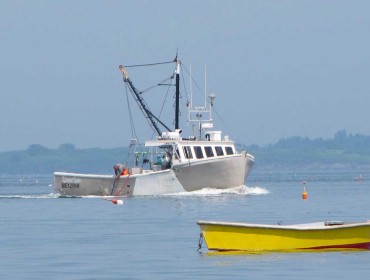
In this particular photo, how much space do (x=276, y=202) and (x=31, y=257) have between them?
4392cm

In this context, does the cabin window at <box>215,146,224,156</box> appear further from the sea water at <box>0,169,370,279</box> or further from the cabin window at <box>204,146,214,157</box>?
the sea water at <box>0,169,370,279</box>

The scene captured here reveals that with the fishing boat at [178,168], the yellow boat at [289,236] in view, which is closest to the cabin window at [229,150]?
the fishing boat at [178,168]

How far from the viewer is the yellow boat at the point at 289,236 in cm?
4362

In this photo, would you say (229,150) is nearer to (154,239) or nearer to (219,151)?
(219,151)

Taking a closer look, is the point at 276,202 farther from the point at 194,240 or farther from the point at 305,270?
the point at 305,270

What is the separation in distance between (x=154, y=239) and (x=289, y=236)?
1098cm

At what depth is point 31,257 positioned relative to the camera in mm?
46344

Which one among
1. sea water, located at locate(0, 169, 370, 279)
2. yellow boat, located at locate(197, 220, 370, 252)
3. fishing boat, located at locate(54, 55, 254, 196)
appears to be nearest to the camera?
sea water, located at locate(0, 169, 370, 279)

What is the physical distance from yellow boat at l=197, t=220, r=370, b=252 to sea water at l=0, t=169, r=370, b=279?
0.30 metres

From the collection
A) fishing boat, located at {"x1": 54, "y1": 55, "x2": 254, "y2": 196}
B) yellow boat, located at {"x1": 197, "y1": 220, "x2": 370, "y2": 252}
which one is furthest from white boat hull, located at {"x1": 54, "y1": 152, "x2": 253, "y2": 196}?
yellow boat, located at {"x1": 197, "y1": 220, "x2": 370, "y2": 252}

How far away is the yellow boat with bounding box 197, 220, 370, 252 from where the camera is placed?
43.6 m

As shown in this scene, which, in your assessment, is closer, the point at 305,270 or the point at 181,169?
the point at 305,270

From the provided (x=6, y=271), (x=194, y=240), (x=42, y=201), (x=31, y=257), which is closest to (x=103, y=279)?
(x=6, y=271)

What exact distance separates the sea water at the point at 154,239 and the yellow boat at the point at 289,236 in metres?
0.30
